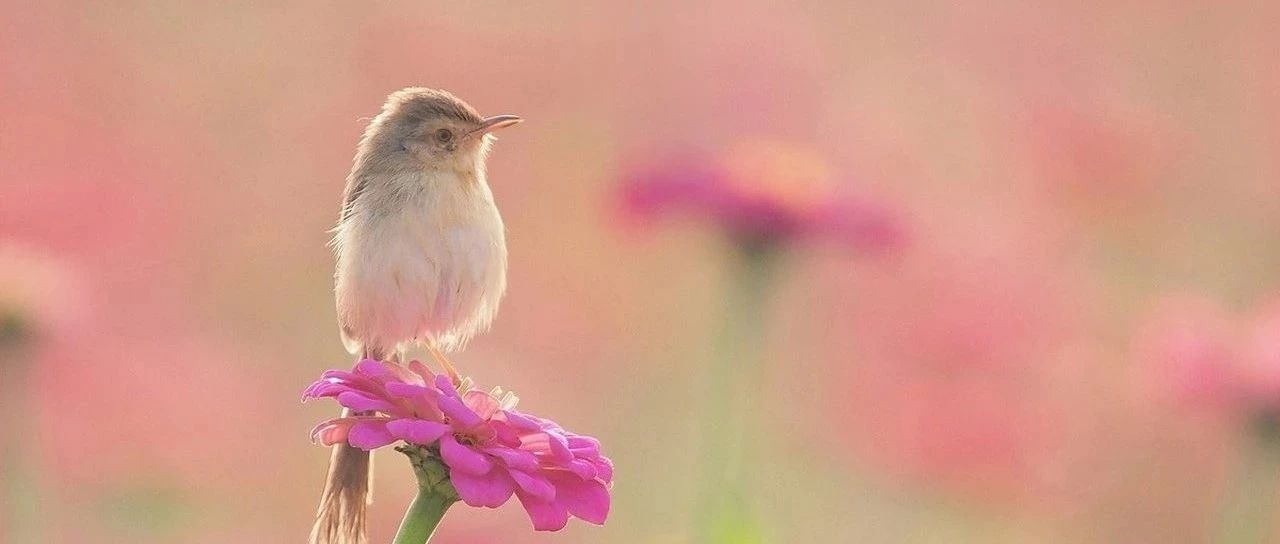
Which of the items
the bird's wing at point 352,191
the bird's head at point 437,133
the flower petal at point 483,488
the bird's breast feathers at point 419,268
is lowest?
the flower petal at point 483,488

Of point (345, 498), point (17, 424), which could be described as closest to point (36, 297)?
point (17, 424)

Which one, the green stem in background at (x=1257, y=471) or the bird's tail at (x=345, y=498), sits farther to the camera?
the green stem in background at (x=1257, y=471)

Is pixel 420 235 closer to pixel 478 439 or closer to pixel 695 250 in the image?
pixel 478 439

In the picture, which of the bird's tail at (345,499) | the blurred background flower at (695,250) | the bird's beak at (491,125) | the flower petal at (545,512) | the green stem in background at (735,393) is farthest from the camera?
the blurred background flower at (695,250)

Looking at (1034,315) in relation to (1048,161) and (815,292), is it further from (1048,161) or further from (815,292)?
(815,292)

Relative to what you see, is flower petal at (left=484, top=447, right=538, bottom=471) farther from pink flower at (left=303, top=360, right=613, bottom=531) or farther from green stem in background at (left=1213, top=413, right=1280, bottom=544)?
A: green stem in background at (left=1213, top=413, right=1280, bottom=544)

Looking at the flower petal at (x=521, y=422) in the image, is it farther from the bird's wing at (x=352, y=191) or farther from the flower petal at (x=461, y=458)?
the bird's wing at (x=352, y=191)

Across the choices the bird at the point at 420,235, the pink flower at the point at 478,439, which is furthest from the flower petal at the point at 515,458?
the bird at the point at 420,235

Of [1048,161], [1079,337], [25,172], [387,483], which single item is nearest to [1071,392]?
[1079,337]
